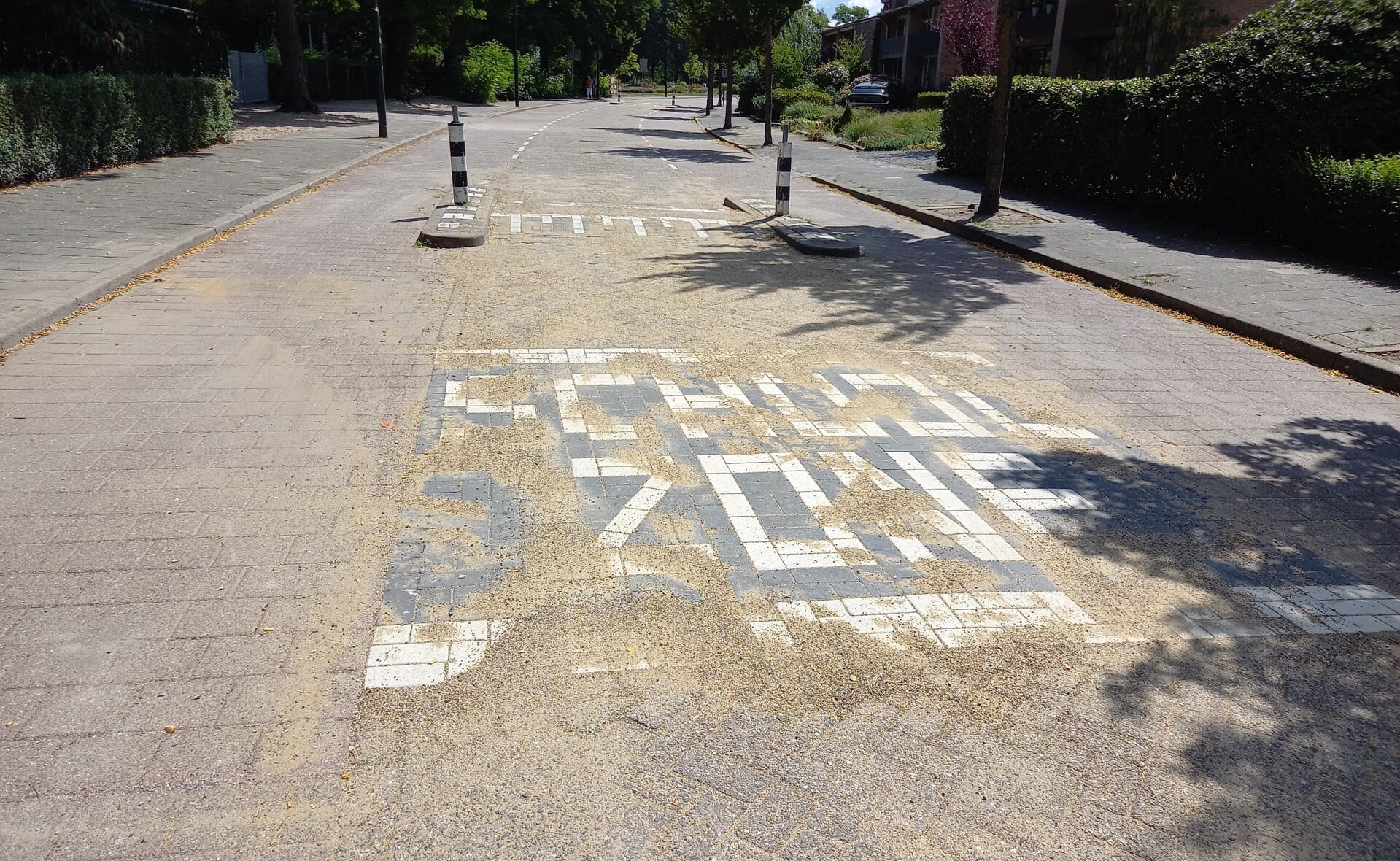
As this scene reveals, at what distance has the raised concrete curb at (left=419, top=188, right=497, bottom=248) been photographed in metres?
10.8

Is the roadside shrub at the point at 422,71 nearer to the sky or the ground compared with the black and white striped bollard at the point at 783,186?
nearer to the sky

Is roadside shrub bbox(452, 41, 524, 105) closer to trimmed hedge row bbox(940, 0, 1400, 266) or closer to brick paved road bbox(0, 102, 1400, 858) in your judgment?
trimmed hedge row bbox(940, 0, 1400, 266)

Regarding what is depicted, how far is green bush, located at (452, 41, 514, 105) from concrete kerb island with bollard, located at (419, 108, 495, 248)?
131 feet

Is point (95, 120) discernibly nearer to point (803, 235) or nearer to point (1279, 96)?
point (803, 235)

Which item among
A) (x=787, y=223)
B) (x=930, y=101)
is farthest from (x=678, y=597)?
(x=930, y=101)

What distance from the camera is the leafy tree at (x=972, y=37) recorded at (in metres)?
31.3

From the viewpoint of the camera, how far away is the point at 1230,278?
1021 cm

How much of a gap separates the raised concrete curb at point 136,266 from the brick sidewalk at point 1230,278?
959 centimetres

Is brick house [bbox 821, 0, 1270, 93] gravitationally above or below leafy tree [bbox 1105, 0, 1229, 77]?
above

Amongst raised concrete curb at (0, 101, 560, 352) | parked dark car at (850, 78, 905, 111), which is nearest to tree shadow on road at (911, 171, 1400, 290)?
raised concrete curb at (0, 101, 560, 352)

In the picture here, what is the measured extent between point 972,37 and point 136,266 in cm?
2928

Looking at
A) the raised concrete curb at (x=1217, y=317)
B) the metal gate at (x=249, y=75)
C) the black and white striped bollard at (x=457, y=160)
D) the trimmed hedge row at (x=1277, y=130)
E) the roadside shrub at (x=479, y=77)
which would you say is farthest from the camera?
the roadside shrub at (x=479, y=77)

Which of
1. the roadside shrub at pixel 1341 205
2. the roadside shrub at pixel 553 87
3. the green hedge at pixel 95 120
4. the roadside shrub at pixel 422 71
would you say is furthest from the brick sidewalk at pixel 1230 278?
the roadside shrub at pixel 553 87

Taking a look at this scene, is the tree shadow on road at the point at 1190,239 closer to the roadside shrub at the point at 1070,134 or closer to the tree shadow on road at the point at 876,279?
the roadside shrub at the point at 1070,134
